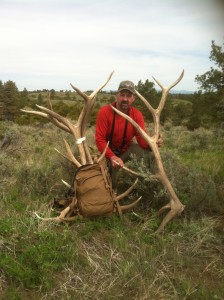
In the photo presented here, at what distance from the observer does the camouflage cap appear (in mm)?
5117

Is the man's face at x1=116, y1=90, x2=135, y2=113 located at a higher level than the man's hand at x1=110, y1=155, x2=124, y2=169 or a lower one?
higher

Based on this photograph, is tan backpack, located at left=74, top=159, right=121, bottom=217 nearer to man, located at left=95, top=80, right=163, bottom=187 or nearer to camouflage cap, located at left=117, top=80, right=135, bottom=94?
man, located at left=95, top=80, right=163, bottom=187

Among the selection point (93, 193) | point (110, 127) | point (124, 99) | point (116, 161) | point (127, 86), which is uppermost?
point (127, 86)

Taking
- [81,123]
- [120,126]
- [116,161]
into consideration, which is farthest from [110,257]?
[120,126]

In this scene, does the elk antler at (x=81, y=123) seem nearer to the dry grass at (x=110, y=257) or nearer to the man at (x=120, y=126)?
the man at (x=120, y=126)

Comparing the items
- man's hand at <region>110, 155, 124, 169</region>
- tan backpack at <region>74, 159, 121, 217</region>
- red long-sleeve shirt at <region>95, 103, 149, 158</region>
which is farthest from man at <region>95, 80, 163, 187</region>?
tan backpack at <region>74, 159, 121, 217</region>

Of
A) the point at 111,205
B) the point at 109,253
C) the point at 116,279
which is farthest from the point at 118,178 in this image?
the point at 116,279

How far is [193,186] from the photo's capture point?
4.66m

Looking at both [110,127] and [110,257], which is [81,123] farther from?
[110,257]

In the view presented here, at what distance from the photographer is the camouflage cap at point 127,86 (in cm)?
512

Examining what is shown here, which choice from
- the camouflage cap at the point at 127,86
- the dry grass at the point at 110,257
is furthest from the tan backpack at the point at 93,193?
the camouflage cap at the point at 127,86

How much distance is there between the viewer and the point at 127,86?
512 centimetres

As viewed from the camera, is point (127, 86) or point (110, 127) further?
point (110, 127)

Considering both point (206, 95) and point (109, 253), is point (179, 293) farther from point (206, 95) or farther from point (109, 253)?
point (206, 95)
